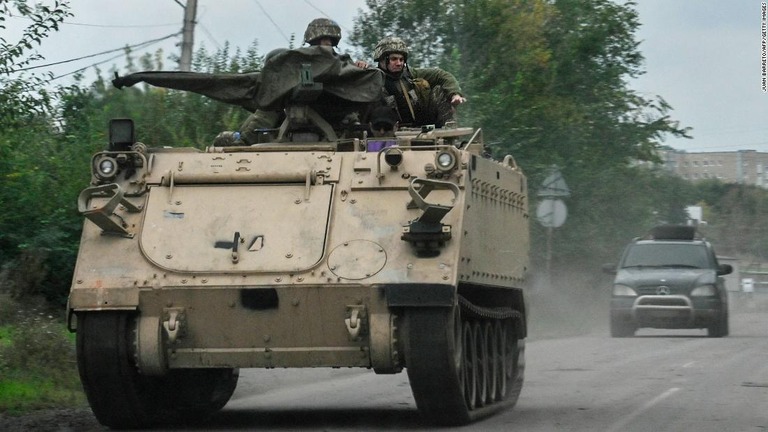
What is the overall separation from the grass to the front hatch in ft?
7.00

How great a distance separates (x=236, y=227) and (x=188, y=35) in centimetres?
1384

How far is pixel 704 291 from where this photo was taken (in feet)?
82.3

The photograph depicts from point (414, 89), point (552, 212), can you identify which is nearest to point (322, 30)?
point (414, 89)

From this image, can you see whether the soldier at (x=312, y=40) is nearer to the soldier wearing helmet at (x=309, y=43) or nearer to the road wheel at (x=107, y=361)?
the soldier wearing helmet at (x=309, y=43)

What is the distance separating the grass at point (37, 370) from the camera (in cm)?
1234

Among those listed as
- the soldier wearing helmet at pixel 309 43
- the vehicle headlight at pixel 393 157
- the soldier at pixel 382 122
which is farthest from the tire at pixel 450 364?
the soldier wearing helmet at pixel 309 43

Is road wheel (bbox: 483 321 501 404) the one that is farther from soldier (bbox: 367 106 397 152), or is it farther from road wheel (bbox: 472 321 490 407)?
soldier (bbox: 367 106 397 152)

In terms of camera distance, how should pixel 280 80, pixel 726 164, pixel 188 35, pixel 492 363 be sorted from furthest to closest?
pixel 726 164
pixel 188 35
pixel 492 363
pixel 280 80

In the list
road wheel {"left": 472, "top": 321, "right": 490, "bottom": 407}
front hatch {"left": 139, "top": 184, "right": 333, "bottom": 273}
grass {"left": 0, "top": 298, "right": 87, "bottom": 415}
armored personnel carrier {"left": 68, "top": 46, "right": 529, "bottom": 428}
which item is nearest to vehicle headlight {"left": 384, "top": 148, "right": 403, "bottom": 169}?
armored personnel carrier {"left": 68, "top": 46, "right": 529, "bottom": 428}

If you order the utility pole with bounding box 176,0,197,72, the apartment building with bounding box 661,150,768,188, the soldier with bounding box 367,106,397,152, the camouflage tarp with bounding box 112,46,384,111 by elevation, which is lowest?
the soldier with bounding box 367,106,397,152

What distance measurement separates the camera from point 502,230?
12.2m

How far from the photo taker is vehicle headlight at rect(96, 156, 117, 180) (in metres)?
10.9

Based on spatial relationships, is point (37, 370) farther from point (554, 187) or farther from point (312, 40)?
point (554, 187)

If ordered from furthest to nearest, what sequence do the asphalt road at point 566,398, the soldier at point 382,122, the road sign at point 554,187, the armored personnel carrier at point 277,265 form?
the road sign at point 554,187
the soldier at point 382,122
the asphalt road at point 566,398
the armored personnel carrier at point 277,265
